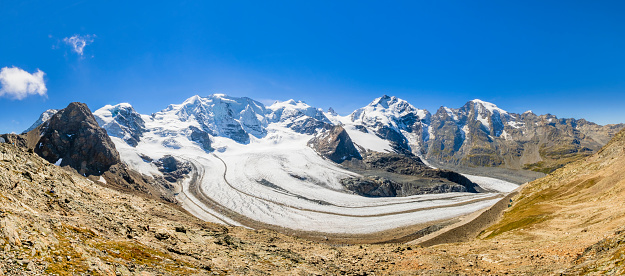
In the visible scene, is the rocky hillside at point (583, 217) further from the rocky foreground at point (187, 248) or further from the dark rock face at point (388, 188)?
the dark rock face at point (388, 188)

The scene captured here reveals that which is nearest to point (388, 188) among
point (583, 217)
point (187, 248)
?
point (583, 217)

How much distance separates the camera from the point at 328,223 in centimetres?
11119

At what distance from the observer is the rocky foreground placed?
1357 centimetres

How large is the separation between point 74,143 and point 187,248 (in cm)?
14548

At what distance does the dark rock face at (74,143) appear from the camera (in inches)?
4811

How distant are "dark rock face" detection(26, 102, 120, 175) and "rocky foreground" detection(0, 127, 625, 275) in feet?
390

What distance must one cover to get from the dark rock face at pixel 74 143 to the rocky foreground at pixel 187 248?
390 feet

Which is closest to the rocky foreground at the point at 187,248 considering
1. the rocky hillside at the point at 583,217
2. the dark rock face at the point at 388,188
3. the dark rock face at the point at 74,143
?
the rocky hillside at the point at 583,217

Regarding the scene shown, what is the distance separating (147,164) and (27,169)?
7533 inches

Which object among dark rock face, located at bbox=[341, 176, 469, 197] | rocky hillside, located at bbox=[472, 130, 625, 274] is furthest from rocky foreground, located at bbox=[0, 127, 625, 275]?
dark rock face, located at bbox=[341, 176, 469, 197]

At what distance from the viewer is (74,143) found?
131m

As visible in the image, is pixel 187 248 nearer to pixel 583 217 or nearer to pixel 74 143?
pixel 583 217

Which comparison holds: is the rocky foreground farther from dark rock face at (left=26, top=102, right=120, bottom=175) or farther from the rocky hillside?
dark rock face at (left=26, top=102, right=120, bottom=175)

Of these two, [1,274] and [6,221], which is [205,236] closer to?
[6,221]
